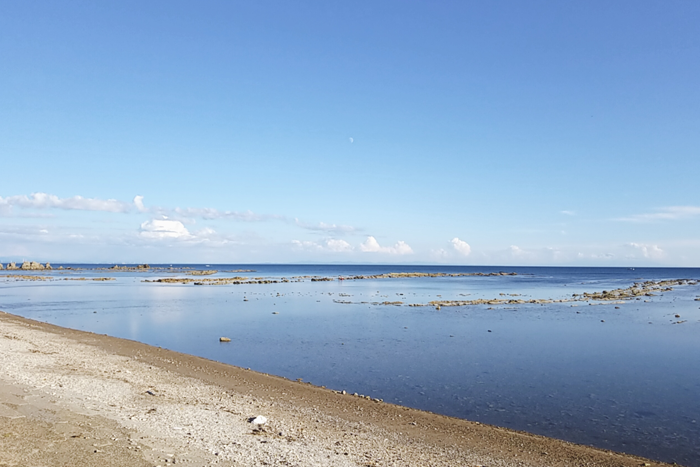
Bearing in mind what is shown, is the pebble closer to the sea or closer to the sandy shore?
the sandy shore

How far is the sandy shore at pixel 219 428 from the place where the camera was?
35.2 ft

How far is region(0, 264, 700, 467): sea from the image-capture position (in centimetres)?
1593

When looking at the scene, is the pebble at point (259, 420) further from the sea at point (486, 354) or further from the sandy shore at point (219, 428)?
the sea at point (486, 354)

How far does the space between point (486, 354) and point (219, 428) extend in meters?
18.1

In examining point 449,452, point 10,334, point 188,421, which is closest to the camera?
point 449,452

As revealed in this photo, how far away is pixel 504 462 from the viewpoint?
11.5 meters

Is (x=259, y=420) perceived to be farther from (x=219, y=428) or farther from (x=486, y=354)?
(x=486, y=354)

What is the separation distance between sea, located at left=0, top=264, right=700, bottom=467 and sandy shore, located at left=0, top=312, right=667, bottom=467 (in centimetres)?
236

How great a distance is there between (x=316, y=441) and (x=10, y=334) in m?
24.5

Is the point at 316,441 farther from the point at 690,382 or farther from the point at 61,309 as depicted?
the point at 61,309

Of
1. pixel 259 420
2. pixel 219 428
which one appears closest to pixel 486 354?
pixel 259 420

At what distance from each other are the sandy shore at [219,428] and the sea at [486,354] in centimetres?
236

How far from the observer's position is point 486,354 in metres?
26.5

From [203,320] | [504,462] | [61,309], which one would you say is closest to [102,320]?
[203,320]
